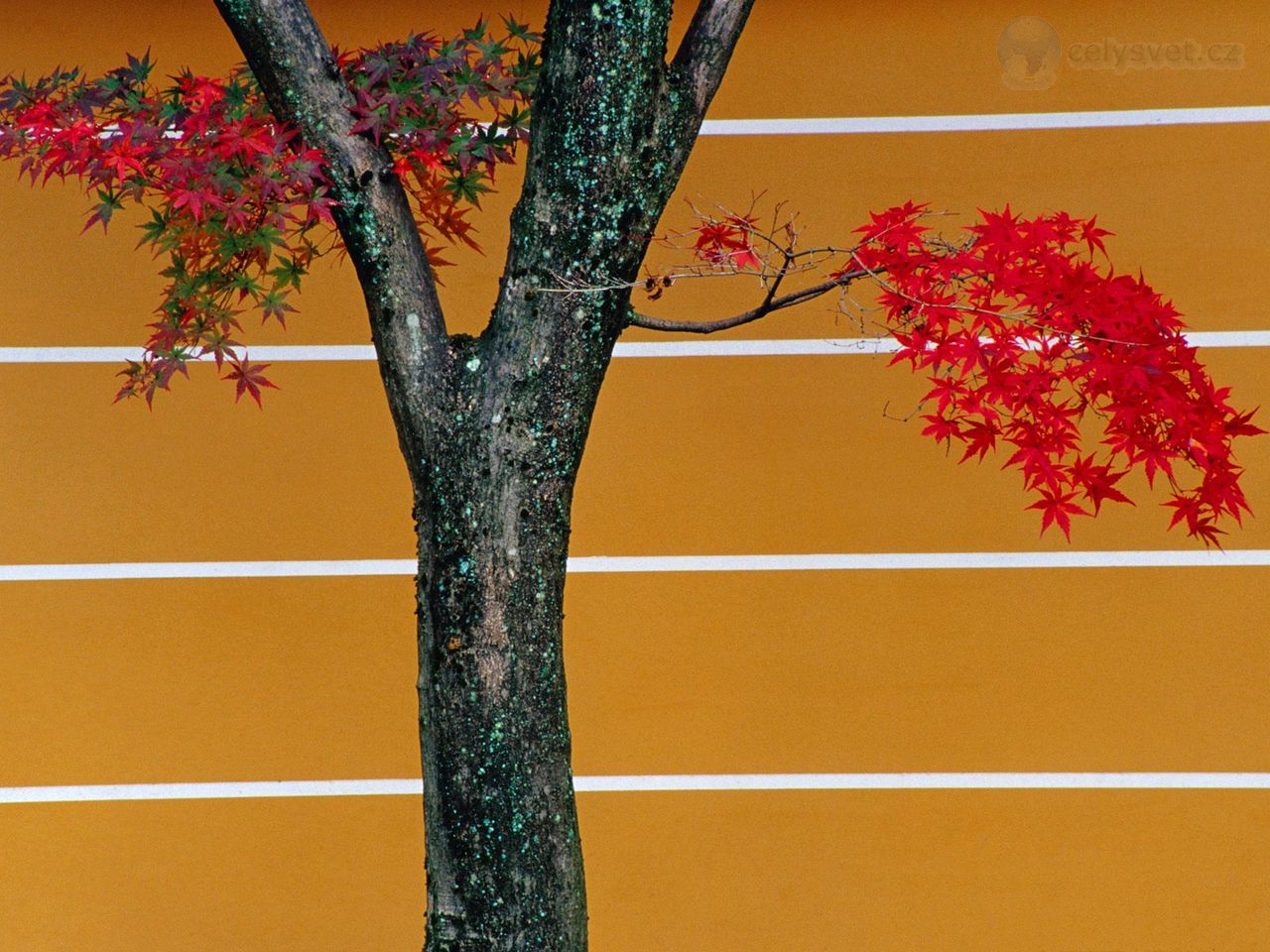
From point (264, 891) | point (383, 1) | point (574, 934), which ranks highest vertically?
point (383, 1)

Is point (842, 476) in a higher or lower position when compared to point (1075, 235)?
lower

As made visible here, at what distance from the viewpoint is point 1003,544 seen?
106 inches

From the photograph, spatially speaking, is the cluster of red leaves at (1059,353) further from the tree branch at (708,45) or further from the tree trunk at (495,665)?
the tree trunk at (495,665)

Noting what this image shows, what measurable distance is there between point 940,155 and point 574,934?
1.92m

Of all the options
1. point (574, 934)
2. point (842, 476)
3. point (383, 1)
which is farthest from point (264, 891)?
point (383, 1)

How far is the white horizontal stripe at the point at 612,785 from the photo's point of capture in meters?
2.69

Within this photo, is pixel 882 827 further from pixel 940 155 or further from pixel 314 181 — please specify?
pixel 314 181

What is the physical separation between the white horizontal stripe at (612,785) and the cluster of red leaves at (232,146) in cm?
117

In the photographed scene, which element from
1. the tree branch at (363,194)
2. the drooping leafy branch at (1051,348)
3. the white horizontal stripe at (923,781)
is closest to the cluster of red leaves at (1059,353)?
the drooping leafy branch at (1051,348)

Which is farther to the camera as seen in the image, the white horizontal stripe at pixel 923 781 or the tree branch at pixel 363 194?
the white horizontal stripe at pixel 923 781

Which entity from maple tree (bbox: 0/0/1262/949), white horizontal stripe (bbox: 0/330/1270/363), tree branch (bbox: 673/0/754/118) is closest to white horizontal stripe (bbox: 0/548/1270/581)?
white horizontal stripe (bbox: 0/330/1270/363)

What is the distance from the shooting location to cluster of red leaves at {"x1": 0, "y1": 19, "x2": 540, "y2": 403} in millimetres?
1688

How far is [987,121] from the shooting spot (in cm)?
269

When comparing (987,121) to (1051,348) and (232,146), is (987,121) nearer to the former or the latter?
(1051,348)
